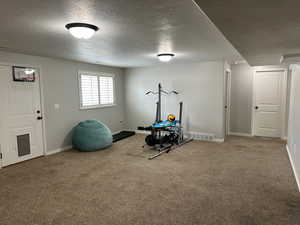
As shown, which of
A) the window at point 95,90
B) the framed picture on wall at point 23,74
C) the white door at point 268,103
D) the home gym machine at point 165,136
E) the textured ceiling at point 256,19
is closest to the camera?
the textured ceiling at point 256,19

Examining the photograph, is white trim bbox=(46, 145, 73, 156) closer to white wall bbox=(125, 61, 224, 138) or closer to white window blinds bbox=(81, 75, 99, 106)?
white window blinds bbox=(81, 75, 99, 106)

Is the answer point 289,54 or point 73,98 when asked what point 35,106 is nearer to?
point 73,98

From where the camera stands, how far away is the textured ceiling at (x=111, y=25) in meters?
1.98

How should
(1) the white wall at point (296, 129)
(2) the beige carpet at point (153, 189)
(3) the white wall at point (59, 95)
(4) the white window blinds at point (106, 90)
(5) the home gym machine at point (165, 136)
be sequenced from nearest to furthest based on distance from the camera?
1. (2) the beige carpet at point (153, 189)
2. (1) the white wall at point (296, 129)
3. (3) the white wall at point (59, 95)
4. (5) the home gym machine at point (165, 136)
5. (4) the white window blinds at point (106, 90)

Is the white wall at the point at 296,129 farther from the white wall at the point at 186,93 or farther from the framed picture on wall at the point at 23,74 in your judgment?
the framed picture on wall at the point at 23,74

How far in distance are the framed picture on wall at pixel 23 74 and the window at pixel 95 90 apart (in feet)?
4.56

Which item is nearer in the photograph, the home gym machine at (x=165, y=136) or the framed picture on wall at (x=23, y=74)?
the framed picture on wall at (x=23, y=74)

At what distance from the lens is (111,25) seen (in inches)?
101

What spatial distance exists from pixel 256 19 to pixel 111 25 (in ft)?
5.61

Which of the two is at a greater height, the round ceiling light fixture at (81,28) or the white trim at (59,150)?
the round ceiling light fixture at (81,28)

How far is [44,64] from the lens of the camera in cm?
489

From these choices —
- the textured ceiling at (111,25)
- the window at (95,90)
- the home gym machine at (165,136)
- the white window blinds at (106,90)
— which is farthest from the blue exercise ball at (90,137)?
the textured ceiling at (111,25)

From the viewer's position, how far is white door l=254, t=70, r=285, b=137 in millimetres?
6152

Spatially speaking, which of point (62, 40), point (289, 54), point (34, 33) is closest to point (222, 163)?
point (289, 54)
